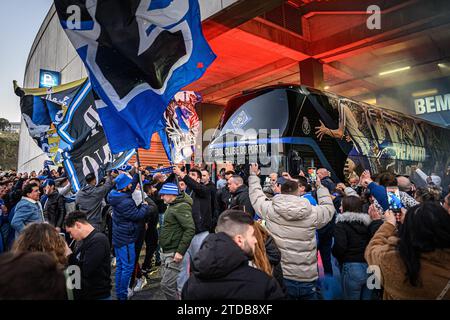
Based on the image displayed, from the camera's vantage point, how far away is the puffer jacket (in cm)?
305

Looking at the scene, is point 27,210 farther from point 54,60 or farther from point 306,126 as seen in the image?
point 54,60

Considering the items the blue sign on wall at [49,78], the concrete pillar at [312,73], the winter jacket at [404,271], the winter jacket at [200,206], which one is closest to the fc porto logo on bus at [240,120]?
the winter jacket at [200,206]

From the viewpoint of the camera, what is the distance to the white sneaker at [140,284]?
5.30 meters

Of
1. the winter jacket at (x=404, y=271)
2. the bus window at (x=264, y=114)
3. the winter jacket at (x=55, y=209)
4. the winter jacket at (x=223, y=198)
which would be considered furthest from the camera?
the bus window at (x=264, y=114)

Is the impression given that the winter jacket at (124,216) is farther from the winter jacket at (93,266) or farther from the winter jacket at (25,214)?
the winter jacket at (93,266)

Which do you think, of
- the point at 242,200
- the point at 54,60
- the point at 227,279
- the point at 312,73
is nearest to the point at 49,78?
the point at 54,60

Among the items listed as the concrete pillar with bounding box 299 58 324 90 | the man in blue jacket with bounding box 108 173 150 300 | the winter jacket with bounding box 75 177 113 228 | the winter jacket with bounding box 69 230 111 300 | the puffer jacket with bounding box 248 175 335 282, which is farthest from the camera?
the concrete pillar with bounding box 299 58 324 90

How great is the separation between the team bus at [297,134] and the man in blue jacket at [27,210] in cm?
430

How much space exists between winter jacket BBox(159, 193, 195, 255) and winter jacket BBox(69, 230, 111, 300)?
1150 millimetres

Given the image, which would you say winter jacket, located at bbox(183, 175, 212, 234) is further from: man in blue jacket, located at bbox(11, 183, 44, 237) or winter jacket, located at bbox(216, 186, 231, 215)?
man in blue jacket, located at bbox(11, 183, 44, 237)

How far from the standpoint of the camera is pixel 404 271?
1.88 m

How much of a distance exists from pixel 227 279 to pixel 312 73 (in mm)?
14192

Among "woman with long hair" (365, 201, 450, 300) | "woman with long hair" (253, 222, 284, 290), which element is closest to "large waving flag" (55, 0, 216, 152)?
"woman with long hair" (253, 222, 284, 290)

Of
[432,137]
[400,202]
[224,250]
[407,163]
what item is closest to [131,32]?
[224,250]
